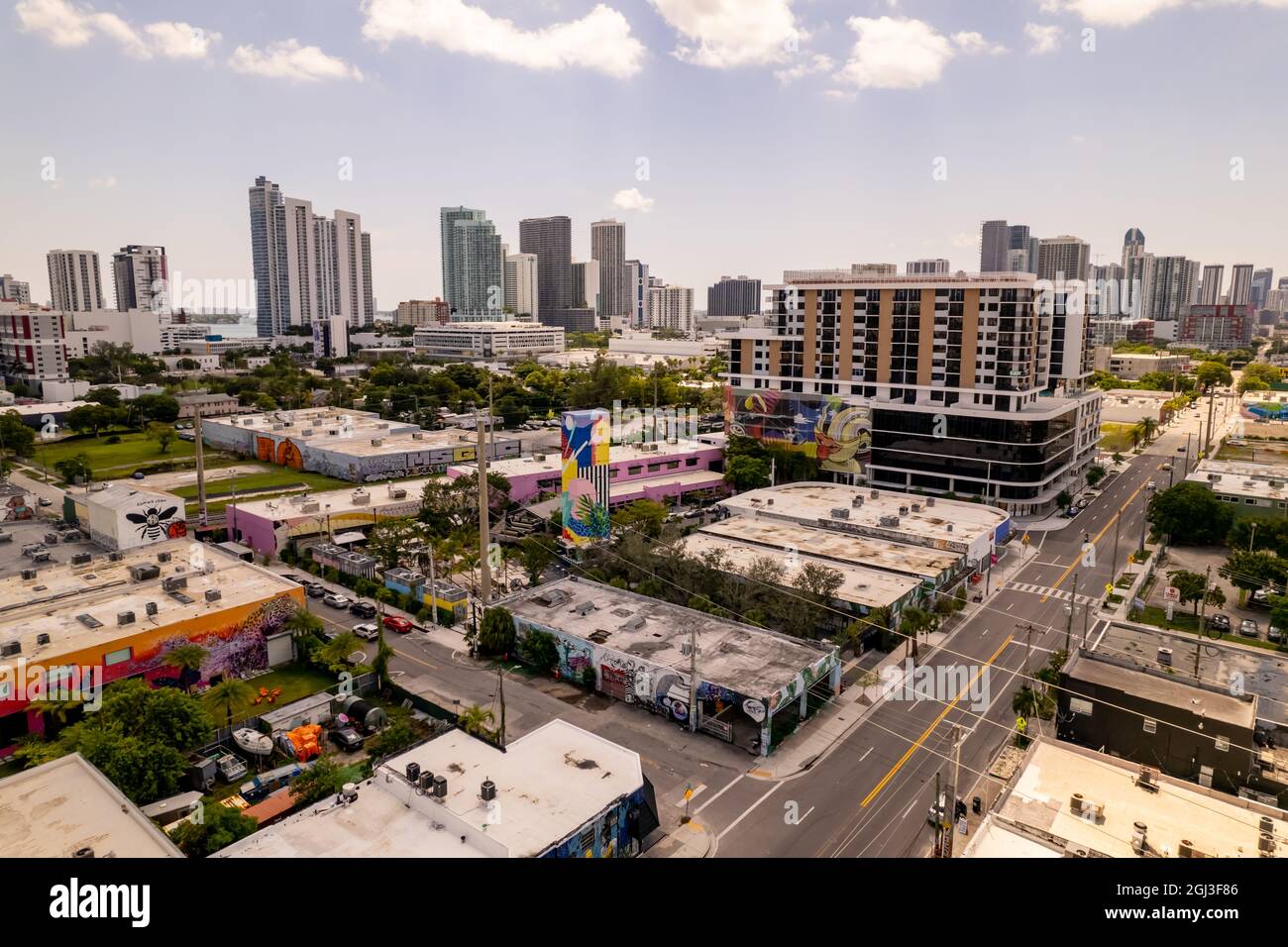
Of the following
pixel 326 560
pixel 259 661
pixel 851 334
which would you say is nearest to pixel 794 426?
pixel 851 334

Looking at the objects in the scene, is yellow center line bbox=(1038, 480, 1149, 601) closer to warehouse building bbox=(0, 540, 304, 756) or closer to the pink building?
the pink building

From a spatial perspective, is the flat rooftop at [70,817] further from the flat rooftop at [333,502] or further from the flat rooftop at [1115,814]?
the flat rooftop at [333,502]

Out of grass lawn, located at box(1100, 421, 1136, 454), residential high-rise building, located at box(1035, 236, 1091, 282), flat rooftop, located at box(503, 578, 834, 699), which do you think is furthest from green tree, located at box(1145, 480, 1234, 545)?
residential high-rise building, located at box(1035, 236, 1091, 282)

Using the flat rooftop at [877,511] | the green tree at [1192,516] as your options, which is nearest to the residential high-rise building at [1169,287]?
the green tree at [1192,516]

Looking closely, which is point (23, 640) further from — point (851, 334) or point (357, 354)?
point (357, 354)

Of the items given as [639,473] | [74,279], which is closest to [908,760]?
[639,473]
